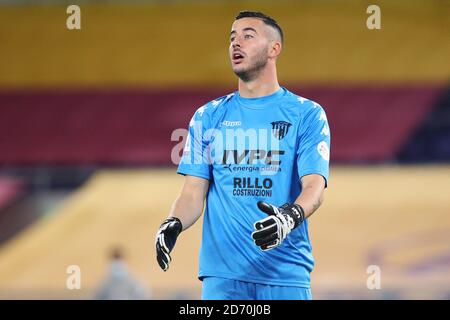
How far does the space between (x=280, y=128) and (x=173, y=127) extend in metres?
15.4

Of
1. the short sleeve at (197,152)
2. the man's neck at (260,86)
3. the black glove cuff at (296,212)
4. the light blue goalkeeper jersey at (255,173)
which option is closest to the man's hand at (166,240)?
the light blue goalkeeper jersey at (255,173)

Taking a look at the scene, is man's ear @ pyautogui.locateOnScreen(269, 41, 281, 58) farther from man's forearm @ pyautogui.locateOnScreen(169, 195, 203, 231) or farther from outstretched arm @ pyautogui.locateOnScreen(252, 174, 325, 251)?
man's forearm @ pyautogui.locateOnScreen(169, 195, 203, 231)

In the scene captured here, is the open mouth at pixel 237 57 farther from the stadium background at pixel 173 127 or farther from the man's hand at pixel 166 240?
the stadium background at pixel 173 127

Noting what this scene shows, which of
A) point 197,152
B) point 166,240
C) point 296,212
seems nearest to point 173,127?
point 197,152

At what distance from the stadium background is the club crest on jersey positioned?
29.5 ft

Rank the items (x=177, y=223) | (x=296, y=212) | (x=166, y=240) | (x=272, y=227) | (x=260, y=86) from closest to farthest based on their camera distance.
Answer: (x=272, y=227), (x=296, y=212), (x=166, y=240), (x=177, y=223), (x=260, y=86)

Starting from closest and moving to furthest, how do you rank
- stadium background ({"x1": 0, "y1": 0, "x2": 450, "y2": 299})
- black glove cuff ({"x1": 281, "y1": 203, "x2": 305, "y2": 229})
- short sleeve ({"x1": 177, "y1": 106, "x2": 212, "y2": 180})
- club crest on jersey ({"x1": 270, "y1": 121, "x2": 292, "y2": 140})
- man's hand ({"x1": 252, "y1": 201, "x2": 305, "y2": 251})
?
man's hand ({"x1": 252, "y1": 201, "x2": 305, "y2": 251})
black glove cuff ({"x1": 281, "y1": 203, "x2": 305, "y2": 229})
club crest on jersey ({"x1": 270, "y1": 121, "x2": 292, "y2": 140})
short sleeve ({"x1": 177, "y1": 106, "x2": 212, "y2": 180})
stadium background ({"x1": 0, "y1": 0, "x2": 450, "y2": 299})

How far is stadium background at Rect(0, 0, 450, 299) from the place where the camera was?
606 inches

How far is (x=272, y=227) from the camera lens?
15.0ft

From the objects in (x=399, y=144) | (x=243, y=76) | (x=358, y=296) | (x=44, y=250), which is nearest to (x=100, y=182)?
(x=44, y=250)

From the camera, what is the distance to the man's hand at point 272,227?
457cm

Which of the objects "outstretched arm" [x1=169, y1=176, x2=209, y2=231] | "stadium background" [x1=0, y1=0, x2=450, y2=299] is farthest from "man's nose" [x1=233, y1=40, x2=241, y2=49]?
"stadium background" [x1=0, y1=0, x2=450, y2=299]

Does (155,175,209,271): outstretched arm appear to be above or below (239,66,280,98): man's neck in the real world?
below

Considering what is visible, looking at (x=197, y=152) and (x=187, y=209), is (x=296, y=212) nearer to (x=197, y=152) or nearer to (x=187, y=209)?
(x=187, y=209)
